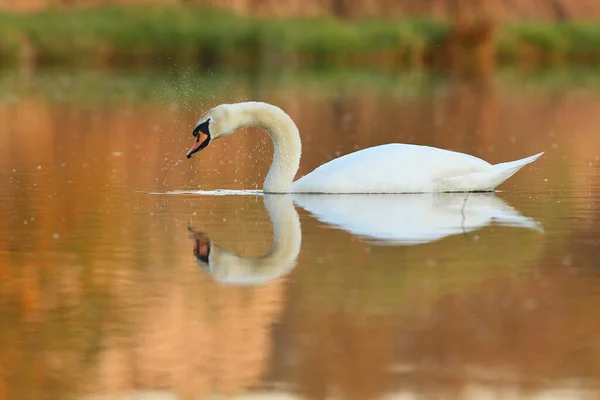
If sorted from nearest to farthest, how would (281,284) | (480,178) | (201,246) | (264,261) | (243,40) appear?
(281,284) → (264,261) → (201,246) → (480,178) → (243,40)

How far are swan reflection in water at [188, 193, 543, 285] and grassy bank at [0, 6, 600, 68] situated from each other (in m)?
30.4

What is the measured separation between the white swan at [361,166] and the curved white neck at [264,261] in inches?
53.2

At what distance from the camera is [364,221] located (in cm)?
1041

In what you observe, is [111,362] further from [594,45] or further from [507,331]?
[594,45]

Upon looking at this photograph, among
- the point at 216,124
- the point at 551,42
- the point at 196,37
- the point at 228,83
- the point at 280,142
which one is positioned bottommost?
the point at 551,42

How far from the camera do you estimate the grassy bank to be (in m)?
43.1

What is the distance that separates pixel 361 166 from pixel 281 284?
3.89m

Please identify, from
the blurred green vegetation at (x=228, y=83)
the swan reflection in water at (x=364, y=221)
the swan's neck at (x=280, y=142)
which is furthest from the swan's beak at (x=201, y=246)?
the blurred green vegetation at (x=228, y=83)

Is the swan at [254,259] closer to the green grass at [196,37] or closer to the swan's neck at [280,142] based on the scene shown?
the swan's neck at [280,142]

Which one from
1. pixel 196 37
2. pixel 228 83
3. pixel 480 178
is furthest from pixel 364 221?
pixel 196 37

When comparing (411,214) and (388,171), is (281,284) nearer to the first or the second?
(411,214)

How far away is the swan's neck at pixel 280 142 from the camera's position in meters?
12.1

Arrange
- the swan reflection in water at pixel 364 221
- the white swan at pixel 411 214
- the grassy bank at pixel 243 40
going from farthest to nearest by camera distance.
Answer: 1. the grassy bank at pixel 243 40
2. the white swan at pixel 411 214
3. the swan reflection in water at pixel 364 221

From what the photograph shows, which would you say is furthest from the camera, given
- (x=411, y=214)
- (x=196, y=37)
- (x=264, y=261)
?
(x=196, y=37)
